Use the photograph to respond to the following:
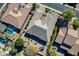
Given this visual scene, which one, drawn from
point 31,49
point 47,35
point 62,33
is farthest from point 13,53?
point 62,33

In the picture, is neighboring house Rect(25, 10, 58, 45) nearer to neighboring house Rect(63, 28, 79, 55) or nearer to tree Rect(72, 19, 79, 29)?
neighboring house Rect(63, 28, 79, 55)

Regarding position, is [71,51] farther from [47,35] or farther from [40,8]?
[40,8]

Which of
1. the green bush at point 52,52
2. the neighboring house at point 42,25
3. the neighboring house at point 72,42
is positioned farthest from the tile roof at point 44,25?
the neighboring house at point 72,42

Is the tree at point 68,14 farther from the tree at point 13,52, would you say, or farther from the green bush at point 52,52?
the tree at point 13,52

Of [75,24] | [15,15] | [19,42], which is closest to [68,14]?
[75,24]

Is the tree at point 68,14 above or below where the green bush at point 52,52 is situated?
above

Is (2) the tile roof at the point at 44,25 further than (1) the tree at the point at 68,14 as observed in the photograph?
No

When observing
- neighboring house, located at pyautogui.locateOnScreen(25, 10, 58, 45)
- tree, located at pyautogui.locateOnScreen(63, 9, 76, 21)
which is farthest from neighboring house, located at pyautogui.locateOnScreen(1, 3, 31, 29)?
tree, located at pyautogui.locateOnScreen(63, 9, 76, 21)
